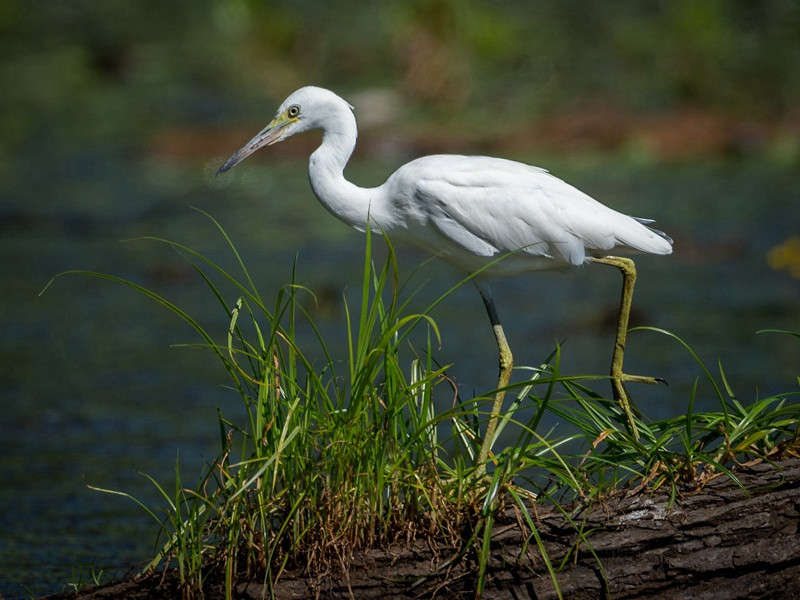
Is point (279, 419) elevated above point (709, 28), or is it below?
below

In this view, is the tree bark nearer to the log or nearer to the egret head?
the log

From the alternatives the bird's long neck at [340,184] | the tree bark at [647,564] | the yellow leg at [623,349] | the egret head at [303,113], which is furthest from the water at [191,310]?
the egret head at [303,113]

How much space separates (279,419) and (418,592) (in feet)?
1.96

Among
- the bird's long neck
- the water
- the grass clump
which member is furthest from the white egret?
the water

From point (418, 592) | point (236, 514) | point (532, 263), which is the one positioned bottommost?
point (418, 592)

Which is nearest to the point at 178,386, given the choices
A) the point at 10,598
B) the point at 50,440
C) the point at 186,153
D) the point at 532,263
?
the point at 50,440

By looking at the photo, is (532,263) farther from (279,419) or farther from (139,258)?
(139,258)

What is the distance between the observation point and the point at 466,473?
3041 mm

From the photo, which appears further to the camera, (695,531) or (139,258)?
(139,258)

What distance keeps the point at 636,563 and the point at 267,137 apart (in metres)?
1.96

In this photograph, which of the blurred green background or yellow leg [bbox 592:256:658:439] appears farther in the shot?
the blurred green background

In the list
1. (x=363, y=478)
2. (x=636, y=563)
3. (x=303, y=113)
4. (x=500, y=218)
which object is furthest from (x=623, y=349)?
(x=303, y=113)

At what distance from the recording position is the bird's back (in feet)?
12.3

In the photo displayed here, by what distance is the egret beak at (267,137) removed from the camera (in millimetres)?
3891
